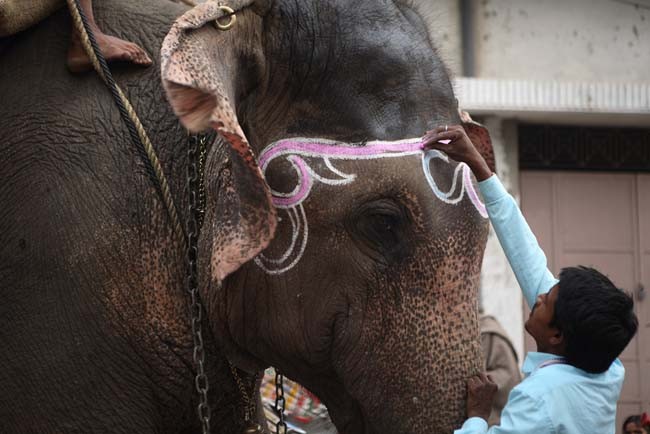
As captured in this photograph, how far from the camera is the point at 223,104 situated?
9.29 ft

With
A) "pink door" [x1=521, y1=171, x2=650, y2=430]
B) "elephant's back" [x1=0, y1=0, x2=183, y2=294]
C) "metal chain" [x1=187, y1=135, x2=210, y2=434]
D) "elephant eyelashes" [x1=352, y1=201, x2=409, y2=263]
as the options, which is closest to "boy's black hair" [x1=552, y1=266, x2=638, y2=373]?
"elephant eyelashes" [x1=352, y1=201, x2=409, y2=263]

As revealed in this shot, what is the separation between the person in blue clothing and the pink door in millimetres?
6150

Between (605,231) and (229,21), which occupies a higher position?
(229,21)

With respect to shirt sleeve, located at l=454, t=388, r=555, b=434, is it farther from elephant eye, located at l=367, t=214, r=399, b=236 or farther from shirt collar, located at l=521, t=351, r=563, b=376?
elephant eye, located at l=367, t=214, r=399, b=236

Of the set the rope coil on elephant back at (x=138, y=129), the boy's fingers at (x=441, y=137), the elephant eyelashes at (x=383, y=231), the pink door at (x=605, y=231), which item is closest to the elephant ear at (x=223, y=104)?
the rope coil on elephant back at (x=138, y=129)

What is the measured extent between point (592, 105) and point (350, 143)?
606 centimetres

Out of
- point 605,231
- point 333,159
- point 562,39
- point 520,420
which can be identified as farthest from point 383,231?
point 605,231

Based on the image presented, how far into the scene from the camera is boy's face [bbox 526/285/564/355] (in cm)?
302

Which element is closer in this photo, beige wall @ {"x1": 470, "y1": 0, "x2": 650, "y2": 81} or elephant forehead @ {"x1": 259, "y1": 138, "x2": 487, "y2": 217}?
elephant forehead @ {"x1": 259, "y1": 138, "x2": 487, "y2": 217}

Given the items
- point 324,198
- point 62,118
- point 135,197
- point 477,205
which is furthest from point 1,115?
point 477,205

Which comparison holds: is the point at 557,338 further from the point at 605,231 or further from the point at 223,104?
the point at 605,231

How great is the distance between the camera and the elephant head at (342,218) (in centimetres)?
301

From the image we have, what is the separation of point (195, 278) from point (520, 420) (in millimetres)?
976

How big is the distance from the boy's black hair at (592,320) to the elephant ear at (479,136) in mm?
631
